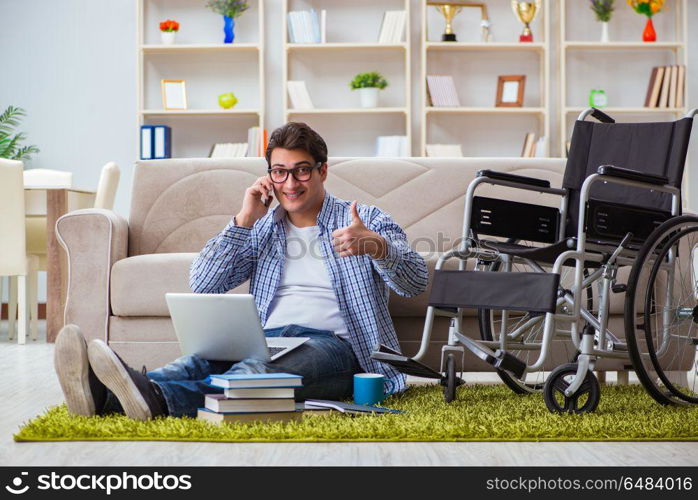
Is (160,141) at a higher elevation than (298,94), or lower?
lower

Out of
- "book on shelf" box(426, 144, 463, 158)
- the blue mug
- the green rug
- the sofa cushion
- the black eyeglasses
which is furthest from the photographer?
"book on shelf" box(426, 144, 463, 158)

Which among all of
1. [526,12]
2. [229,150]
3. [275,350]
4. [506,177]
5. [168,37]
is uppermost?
[526,12]

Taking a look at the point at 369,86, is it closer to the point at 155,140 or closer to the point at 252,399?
the point at 155,140

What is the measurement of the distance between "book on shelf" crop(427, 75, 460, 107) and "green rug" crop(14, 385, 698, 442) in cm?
369

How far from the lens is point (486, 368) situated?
2680 millimetres

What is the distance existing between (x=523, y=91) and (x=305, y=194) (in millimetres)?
3648

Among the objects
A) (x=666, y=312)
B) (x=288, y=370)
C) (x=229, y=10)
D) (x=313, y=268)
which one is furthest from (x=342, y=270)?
(x=229, y=10)

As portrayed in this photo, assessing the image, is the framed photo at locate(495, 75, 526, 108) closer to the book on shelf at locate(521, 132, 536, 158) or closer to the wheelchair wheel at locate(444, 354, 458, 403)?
the book on shelf at locate(521, 132, 536, 158)

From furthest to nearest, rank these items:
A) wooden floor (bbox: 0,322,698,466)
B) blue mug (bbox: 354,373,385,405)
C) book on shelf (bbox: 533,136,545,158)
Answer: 1. book on shelf (bbox: 533,136,545,158)
2. blue mug (bbox: 354,373,385,405)
3. wooden floor (bbox: 0,322,698,466)

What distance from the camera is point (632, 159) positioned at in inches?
104

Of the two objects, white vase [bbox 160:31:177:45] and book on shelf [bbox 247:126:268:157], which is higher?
white vase [bbox 160:31:177:45]

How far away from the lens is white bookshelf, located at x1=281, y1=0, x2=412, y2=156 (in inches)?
223

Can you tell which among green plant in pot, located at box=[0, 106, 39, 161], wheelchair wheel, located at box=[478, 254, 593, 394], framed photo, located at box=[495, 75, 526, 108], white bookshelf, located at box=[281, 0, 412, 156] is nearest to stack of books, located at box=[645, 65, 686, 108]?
framed photo, located at box=[495, 75, 526, 108]

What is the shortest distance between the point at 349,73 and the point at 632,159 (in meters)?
3.30
